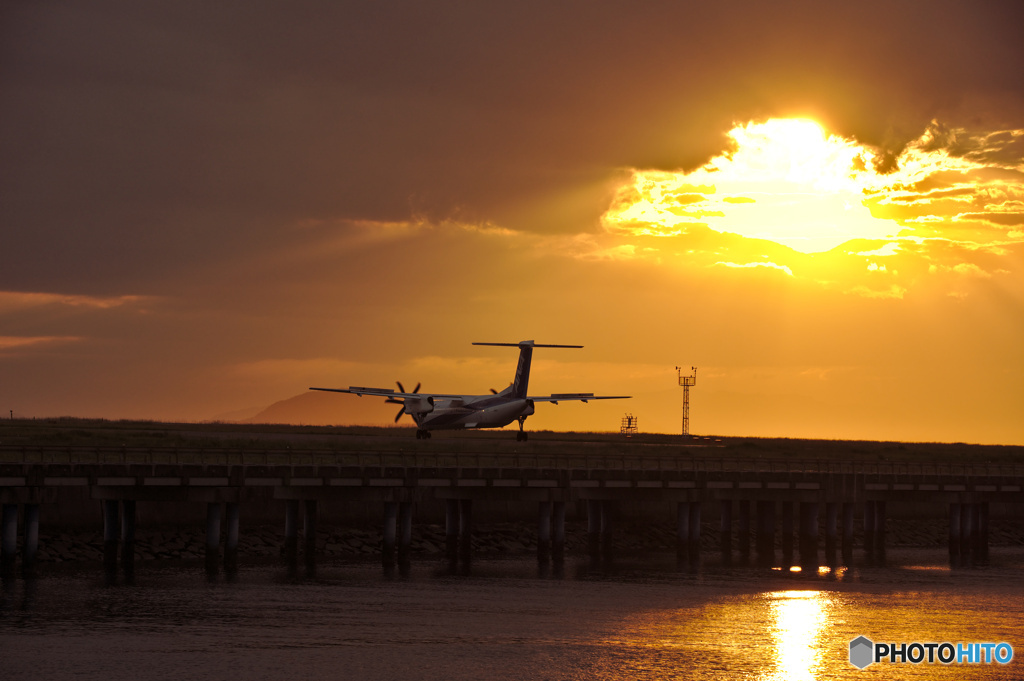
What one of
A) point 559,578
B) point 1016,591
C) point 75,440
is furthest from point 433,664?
point 75,440

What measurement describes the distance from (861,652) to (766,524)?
33.0 metres

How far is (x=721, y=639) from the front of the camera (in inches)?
1626

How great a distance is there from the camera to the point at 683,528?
69375mm

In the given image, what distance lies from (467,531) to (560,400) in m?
49.5

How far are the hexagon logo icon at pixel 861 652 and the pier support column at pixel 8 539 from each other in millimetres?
34912

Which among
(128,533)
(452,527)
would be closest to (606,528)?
(452,527)

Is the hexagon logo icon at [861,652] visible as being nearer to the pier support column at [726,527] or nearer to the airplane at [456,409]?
the pier support column at [726,527]

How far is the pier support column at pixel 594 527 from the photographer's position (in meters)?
69.2

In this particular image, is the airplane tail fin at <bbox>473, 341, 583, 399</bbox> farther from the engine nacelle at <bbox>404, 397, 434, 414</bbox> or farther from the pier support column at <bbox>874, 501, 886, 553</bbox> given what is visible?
the pier support column at <bbox>874, 501, 886, 553</bbox>

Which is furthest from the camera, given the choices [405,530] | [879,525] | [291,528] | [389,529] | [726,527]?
[879,525]

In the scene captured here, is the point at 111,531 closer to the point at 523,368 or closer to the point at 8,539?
the point at 8,539

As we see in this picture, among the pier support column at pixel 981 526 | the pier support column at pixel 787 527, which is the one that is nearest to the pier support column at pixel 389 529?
the pier support column at pixel 787 527

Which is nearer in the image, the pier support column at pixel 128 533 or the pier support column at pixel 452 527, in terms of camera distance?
the pier support column at pixel 128 533

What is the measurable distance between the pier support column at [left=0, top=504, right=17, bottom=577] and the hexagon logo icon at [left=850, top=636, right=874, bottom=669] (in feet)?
115
